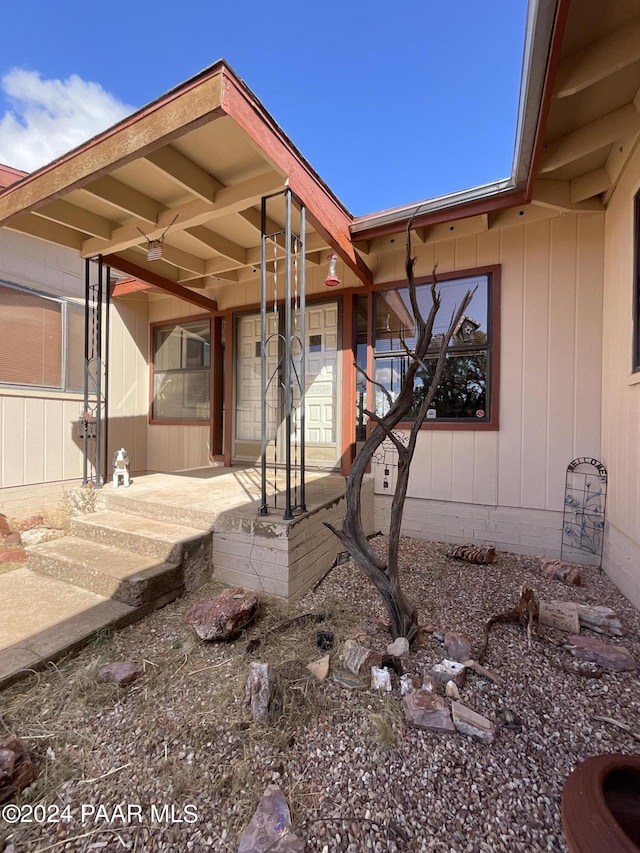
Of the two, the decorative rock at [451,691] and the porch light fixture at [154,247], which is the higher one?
the porch light fixture at [154,247]

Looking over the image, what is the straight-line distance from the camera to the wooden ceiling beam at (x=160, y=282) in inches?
156

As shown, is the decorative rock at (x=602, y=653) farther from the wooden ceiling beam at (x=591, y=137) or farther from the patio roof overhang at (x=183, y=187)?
the patio roof overhang at (x=183, y=187)

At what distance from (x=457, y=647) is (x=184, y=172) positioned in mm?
3351

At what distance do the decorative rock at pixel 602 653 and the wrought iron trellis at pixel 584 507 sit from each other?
55.0 inches

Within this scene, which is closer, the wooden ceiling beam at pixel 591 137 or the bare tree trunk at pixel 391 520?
the bare tree trunk at pixel 391 520

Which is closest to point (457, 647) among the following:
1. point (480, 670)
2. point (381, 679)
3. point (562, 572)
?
point (480, 670)

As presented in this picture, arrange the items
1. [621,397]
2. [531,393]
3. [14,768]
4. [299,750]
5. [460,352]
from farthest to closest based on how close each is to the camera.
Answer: [460,352] → [531,393] → [621,397] → [299,750] → [14,768]

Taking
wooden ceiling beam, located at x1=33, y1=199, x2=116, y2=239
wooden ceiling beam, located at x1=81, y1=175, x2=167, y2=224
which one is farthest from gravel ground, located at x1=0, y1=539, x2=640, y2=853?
wooden ceiling beam, located at x1=33, y1=199, x2=116, y2=239

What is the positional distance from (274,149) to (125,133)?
0.90 m

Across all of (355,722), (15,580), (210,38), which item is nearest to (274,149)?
(355,722)

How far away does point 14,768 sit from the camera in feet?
4.01

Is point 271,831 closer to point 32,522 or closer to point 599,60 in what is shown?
point 599,60

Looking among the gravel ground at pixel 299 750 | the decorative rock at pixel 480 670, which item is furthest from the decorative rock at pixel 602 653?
the decorative rock at pixel 480 670

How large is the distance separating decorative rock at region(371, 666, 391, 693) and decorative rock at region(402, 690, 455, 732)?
103mm
